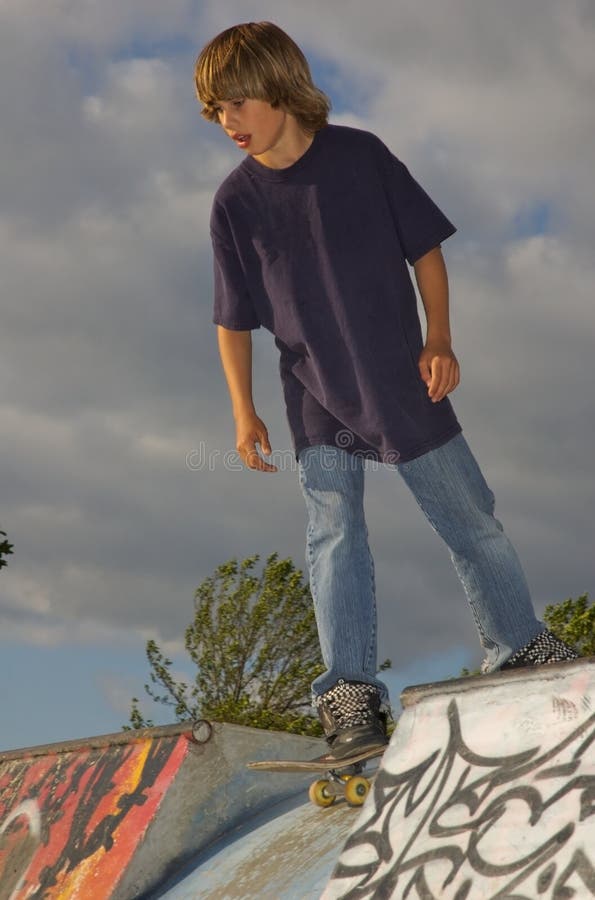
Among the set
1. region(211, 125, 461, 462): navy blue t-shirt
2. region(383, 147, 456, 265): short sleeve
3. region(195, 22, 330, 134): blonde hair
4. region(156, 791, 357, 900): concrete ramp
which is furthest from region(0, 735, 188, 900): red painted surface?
region(195, 22, 330, 134): blonde hair

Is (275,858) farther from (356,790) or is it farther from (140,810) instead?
(140,810)

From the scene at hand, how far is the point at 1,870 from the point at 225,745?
3.96 feet

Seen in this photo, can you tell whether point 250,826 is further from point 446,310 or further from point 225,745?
point 446,310

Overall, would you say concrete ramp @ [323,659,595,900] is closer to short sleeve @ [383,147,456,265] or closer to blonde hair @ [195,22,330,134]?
short sleeve @ [383,147,456,265]

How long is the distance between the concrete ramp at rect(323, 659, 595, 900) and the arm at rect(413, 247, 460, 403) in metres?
1.35

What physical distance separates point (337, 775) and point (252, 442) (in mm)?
1351

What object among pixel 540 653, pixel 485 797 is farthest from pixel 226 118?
pixel 485 797

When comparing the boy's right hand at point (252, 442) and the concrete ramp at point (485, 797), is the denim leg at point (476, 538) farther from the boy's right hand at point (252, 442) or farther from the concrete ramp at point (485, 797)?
the concrete ramp at point (485, 797)

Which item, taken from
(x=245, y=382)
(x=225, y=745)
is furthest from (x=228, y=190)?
(x=225, y=745)

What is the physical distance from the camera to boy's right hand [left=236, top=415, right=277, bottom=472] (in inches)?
178

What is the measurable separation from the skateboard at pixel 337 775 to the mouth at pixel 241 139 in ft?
7.25

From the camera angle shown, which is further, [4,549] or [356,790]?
[4,549]

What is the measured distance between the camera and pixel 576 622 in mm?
16328

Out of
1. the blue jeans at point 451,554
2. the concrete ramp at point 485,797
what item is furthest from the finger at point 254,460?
the concrete ramp at point 485,797
